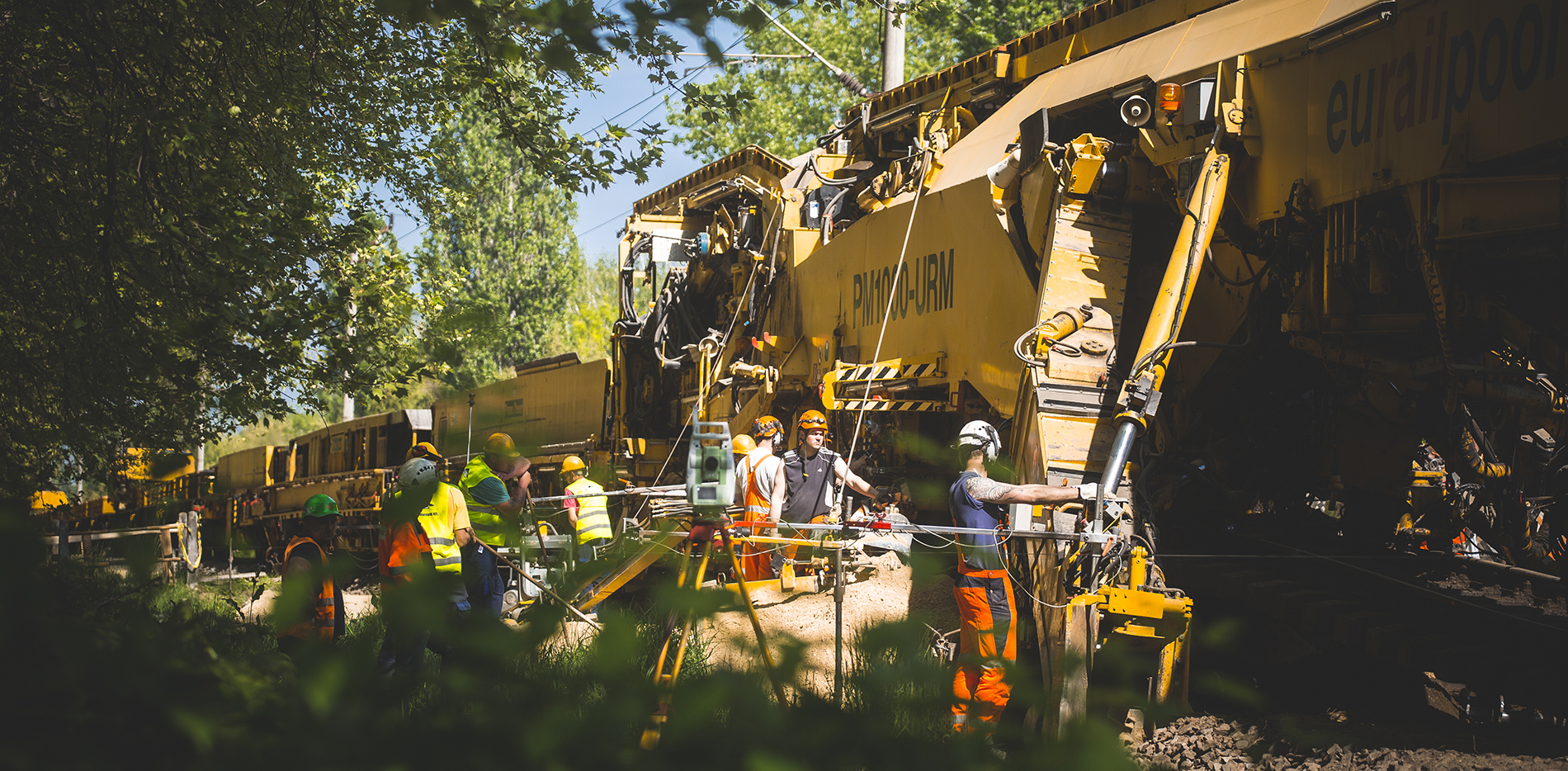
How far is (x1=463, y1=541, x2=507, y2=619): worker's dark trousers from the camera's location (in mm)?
7070

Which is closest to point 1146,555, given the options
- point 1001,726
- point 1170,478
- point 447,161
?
point 1170,478

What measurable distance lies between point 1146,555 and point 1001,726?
4.45m

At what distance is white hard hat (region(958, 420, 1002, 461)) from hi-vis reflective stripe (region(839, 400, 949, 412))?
2196 millimetres

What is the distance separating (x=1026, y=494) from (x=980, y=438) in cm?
47

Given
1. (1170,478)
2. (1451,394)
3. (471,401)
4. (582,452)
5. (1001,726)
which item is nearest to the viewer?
(1001,726)

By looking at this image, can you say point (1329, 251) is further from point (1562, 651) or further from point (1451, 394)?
point (1562, 651)

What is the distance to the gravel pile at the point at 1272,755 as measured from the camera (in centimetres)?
468

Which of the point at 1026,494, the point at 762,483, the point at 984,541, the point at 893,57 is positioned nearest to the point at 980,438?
the point at 1026,494

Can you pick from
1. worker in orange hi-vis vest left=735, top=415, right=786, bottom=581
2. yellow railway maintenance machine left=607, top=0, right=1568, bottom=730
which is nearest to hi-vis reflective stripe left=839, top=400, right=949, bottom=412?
yellow railway maintenance machine left=607, top=0, right=1568, bottom=730

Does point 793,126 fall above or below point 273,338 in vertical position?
above

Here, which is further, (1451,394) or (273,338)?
(273,338)

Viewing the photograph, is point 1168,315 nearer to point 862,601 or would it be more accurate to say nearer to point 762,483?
point 762,483

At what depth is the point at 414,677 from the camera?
169 cm

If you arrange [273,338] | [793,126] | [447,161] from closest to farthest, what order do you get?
[273,338], [447,161], [793,126]
